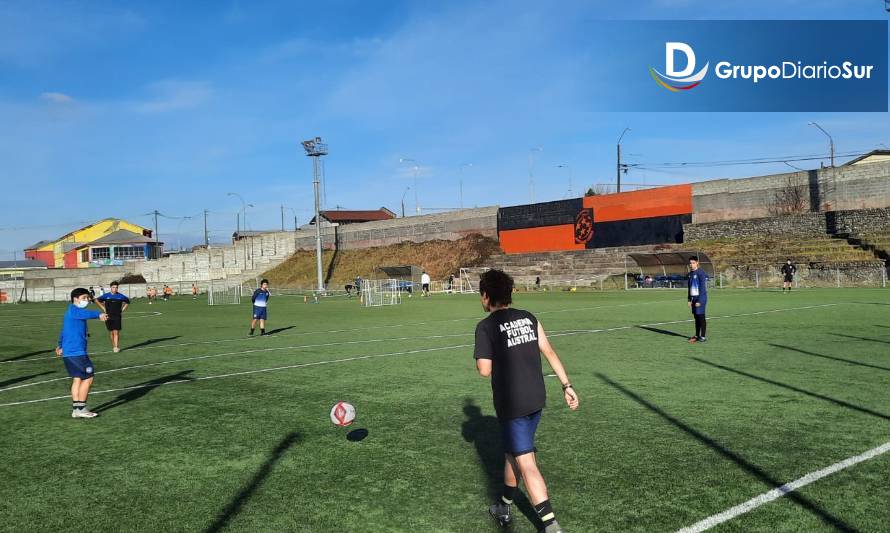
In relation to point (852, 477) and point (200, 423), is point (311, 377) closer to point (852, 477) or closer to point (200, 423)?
point (200, 423)

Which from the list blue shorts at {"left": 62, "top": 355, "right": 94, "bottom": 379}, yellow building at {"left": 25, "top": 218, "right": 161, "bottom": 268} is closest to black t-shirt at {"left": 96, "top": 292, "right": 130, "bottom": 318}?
blue shorts at {"left": 62, "top": 355, "right": 94, "bottom": 379}

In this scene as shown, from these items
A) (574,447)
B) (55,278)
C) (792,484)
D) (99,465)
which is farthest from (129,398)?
(55,278)

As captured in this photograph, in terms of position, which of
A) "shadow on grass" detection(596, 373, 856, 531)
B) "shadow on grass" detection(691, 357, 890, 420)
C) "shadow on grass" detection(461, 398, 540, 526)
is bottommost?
"shadow on grass" detection(691, 357, 890, 420)

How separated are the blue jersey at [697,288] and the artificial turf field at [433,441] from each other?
119cm

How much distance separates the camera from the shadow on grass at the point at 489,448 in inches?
232

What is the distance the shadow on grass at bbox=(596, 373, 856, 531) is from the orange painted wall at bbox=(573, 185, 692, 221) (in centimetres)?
5218

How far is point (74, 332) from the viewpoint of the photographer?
393 inches

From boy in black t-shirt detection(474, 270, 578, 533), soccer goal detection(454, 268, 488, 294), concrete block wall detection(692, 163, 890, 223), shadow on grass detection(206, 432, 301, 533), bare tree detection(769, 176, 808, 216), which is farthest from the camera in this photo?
soccer goal detection(454, 268, 488, 294)

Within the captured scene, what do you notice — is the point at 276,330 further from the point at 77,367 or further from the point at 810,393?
the point at 810,393

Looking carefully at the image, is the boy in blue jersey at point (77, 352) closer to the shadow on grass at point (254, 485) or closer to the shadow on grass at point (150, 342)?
the shadow on grass at point (254, 485)

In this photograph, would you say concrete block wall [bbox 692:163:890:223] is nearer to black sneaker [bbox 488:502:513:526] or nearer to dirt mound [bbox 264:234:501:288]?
dirt mound [bbox 264:234:501:288]

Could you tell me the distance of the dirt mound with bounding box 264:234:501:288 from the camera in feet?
246

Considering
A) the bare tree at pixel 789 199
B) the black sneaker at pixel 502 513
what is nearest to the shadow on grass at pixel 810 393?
the black sneaker at pixel 502 513

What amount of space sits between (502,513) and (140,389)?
9.22m
